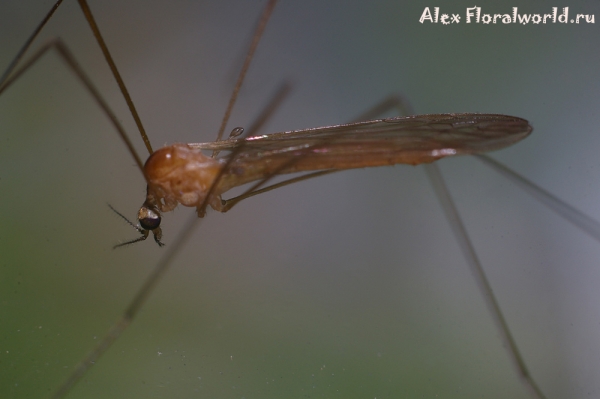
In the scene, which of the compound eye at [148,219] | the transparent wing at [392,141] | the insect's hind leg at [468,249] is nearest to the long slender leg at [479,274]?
the insect's hind leg at [468,249]

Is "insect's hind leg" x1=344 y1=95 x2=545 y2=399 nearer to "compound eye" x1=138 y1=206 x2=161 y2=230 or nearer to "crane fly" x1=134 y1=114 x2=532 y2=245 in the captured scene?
"crane fly" x1=134 y1=114 x2=532 y2=245

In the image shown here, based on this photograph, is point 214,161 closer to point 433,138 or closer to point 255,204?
point 255,204

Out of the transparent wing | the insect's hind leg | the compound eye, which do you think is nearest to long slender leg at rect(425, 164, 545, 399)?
the insect's hind leg

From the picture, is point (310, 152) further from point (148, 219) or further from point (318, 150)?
point (148, 219)

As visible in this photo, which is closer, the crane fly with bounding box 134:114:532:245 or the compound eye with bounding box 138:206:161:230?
the crane fly with bounding box 134:114:532:245

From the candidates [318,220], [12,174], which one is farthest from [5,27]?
[318,220]

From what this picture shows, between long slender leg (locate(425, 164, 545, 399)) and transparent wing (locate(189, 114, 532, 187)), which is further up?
transparent wing (locate(189, 114, 532, 187))
